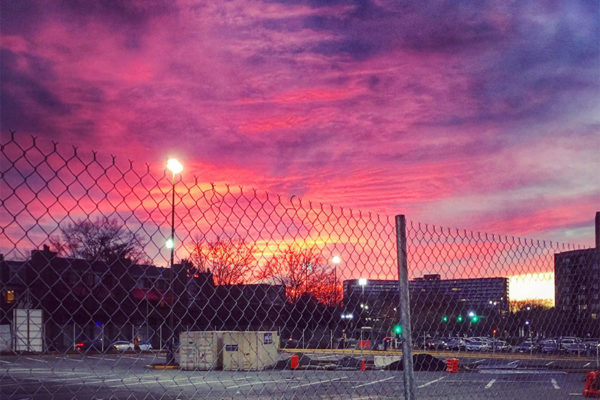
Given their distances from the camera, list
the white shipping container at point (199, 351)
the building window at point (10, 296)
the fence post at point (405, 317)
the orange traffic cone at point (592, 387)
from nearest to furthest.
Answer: the fence post at point (405, 317) → the building window at point (10, 296) → the orange traffic cone at point (592, 387) → the white shipping container at point (199, 351)

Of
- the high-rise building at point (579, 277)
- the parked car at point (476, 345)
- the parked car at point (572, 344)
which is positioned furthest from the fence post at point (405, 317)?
the parked car at point (476, 345)

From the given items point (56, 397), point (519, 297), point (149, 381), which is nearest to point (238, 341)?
point (149, 381)

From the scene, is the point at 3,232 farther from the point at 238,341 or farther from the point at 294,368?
the point at 238,341

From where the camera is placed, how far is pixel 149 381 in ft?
87.4

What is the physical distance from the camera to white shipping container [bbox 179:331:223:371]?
33031 millimetres

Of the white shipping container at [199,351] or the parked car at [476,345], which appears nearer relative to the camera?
the white shipping container at [199,351]

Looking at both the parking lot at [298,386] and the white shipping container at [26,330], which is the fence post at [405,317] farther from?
the parking lot at [298,386]

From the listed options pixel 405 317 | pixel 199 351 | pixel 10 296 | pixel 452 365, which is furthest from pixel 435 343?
pixel 199 351

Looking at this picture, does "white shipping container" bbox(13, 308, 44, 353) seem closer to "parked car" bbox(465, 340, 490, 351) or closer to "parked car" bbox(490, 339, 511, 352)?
"parked car" bbox(490, 339, 511, 352)

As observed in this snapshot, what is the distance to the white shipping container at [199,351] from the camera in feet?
108

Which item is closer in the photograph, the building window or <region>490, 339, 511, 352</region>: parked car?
the building window

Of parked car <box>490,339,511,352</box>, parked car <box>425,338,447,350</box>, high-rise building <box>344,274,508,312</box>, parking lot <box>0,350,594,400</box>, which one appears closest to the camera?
high-rise building <box>344,274,508,312</box>

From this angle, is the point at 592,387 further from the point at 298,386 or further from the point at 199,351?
the point at 199,351

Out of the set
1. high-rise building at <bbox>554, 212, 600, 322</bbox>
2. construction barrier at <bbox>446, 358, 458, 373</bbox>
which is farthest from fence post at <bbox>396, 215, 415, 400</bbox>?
construction barrier at <bbox>446, 358, 458, 373</bbox>
